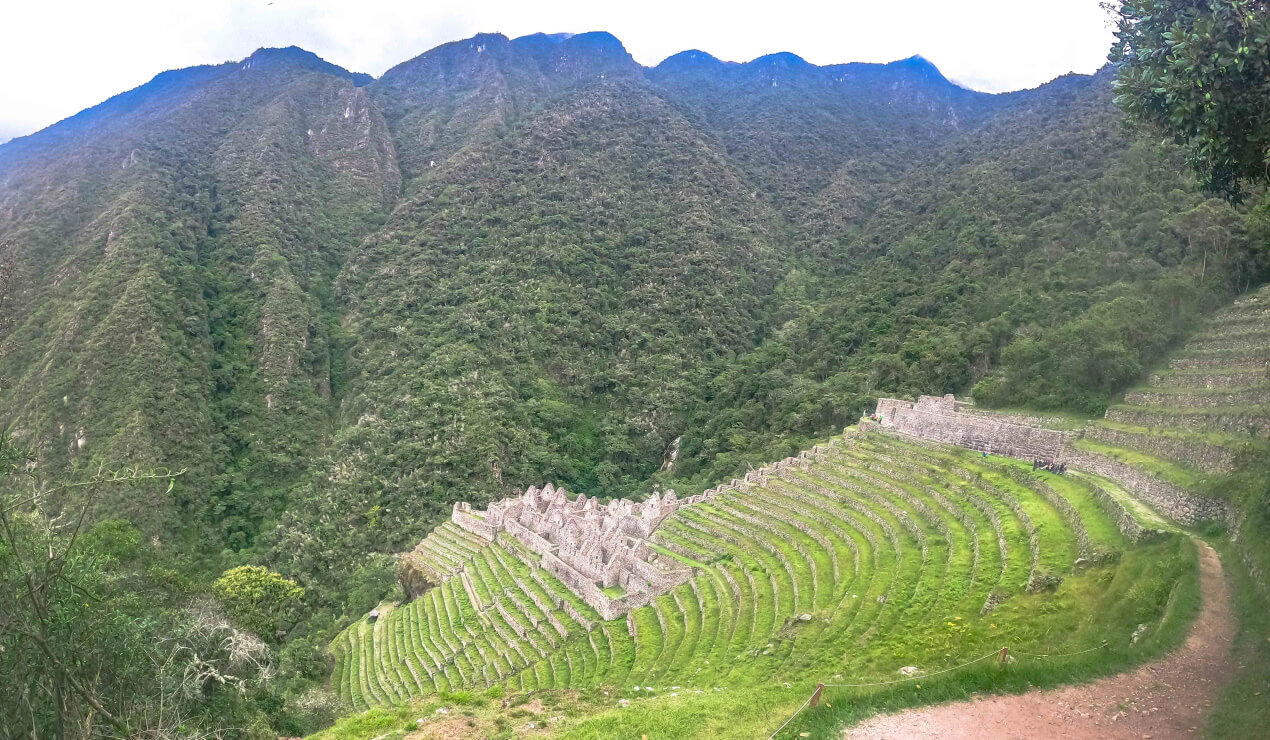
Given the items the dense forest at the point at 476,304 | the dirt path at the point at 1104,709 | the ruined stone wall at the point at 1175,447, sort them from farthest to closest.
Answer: the dense forest at the point at 476,304
the ruined stone wall at the point at 1175,447
the dirt path at the point at 1104,709

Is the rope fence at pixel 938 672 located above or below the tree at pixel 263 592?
above

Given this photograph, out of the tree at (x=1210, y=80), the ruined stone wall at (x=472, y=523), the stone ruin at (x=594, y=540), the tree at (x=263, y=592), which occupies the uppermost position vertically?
the tree at (x=1210, y=80)

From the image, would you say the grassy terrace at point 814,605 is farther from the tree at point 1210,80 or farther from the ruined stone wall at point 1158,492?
the tree at point 1210,80

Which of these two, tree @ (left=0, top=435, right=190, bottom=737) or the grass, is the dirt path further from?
tree @ (left=0, top=435, right=190, bottom=737)

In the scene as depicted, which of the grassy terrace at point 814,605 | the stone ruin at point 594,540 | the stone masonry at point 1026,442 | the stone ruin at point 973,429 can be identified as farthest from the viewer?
the stone ruin at point 973,429

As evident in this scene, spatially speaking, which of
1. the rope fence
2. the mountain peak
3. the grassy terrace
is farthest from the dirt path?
the mountain peak

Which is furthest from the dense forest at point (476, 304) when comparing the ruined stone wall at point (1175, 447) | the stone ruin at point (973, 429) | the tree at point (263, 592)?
the ruined stone wall at point (1175, 447)

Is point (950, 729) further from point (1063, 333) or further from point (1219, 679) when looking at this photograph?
point (1063, 333)

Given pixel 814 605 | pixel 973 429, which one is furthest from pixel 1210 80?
pixel 973 429
